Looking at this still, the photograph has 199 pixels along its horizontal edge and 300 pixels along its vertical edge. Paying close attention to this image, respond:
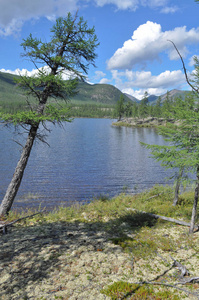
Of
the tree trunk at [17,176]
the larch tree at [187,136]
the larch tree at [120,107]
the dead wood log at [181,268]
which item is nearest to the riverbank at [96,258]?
the dead wood log at [181,268]

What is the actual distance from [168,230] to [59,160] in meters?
25.3

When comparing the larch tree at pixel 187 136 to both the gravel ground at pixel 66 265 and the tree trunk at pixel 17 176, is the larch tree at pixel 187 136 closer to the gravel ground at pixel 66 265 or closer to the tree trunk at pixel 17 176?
the gravel ground at pixel 66 265

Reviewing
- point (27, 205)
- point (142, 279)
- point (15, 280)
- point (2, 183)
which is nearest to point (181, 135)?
point (142, 279)

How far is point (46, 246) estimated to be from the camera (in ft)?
25.3

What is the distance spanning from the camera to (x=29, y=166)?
27938 mm

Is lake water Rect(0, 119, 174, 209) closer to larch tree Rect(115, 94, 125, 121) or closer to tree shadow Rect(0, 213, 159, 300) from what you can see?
tree shadow Rect(0, 213, 159, 300)

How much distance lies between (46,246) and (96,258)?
2.24 m

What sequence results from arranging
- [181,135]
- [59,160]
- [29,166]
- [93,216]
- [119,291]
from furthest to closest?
[59,160], [29,166], [93,216], [181,135], [119,291]

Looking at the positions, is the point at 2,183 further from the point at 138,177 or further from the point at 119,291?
the point at 119,291

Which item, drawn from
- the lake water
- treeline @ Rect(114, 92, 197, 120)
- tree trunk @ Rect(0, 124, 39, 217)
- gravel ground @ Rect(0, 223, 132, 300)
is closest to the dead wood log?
gravel ground @ Rect(0, 223, 132, 300)

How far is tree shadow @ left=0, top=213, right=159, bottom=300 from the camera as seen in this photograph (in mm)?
5773

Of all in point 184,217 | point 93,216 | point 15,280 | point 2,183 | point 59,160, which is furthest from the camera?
point 59,160

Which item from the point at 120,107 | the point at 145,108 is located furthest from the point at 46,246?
the point at 120,107

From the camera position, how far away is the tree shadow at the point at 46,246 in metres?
5.77
